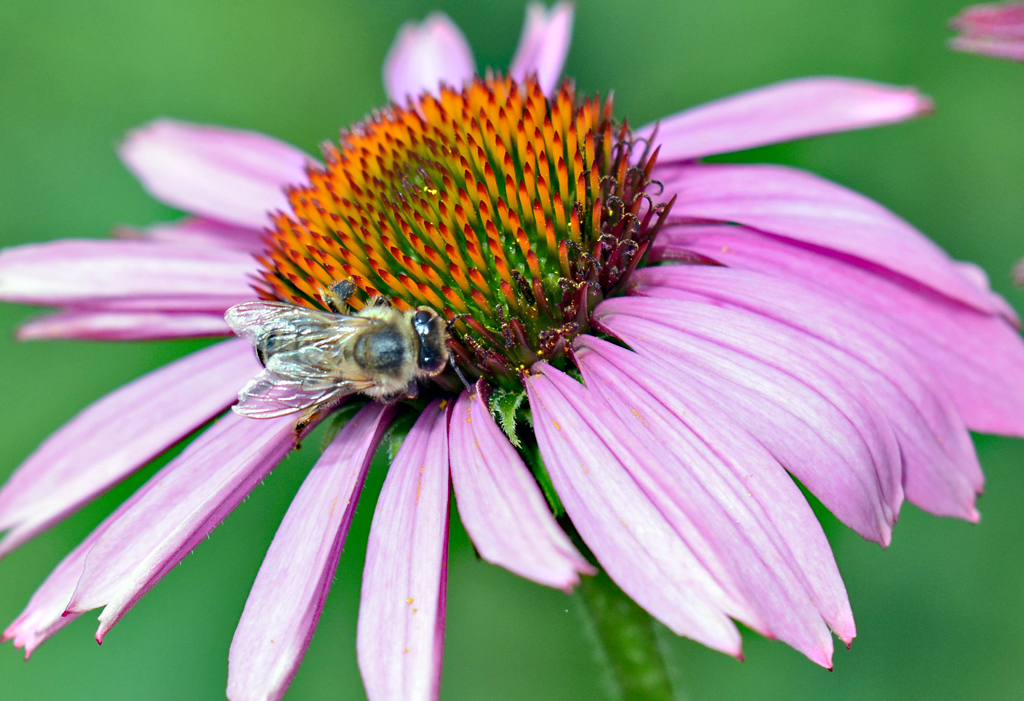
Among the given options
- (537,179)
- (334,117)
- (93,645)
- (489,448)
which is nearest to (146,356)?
(93,645)

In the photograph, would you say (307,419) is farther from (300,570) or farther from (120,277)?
(120,277)

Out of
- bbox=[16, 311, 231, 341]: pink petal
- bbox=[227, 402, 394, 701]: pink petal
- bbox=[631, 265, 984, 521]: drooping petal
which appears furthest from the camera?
bbox=[16, 311, 231, 341]: pink petal

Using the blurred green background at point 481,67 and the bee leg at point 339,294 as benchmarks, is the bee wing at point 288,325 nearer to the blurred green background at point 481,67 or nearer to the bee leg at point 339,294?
the bee leg at point 339,294

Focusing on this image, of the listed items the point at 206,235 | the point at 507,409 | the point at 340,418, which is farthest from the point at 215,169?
the point at 507,409

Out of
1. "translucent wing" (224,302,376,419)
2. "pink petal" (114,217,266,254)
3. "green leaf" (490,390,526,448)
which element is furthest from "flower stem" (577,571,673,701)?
"pink petal" (114,217,266,254)

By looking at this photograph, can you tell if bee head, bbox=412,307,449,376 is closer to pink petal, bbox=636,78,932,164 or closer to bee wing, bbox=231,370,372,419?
bee wing, bbox=231,370,372,419

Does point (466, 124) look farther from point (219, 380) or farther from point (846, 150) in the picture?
point (846, 150)
